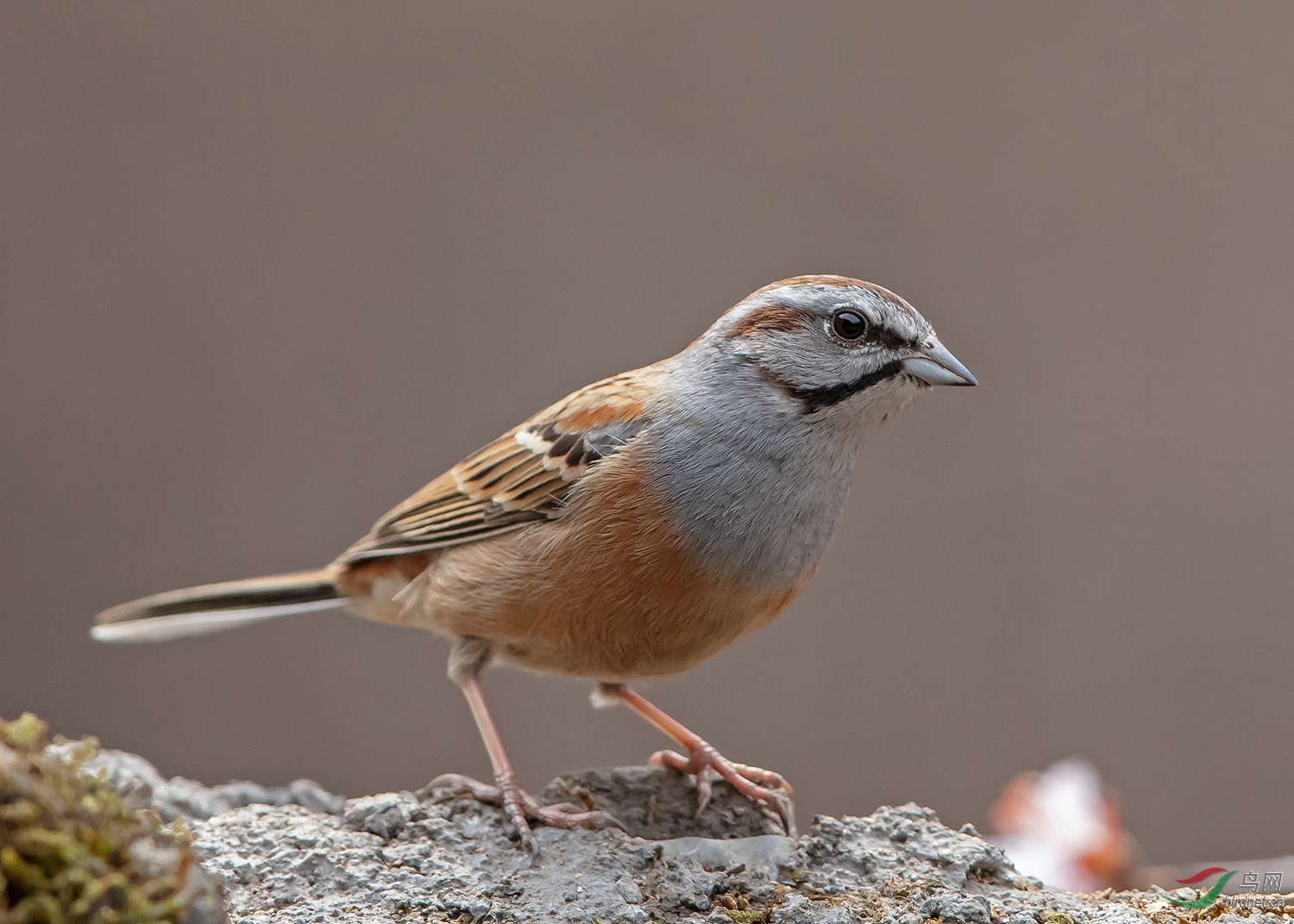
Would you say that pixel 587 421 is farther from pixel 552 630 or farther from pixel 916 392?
pixel 916 392

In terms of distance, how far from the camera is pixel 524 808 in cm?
283

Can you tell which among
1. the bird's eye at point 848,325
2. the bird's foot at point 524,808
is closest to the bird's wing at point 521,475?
the bird's eye at point 848,325

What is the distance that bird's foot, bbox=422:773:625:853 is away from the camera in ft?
9.05

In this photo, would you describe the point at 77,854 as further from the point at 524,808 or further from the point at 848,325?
the point at 848,325

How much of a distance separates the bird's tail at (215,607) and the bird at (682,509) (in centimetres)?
59

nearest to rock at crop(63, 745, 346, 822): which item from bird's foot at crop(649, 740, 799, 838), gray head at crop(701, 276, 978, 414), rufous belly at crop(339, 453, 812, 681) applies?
rufous belly at crop(339, 453, 812, 681)

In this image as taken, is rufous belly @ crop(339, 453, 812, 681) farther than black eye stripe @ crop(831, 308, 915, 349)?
No

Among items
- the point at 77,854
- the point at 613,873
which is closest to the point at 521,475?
the point at 613,873

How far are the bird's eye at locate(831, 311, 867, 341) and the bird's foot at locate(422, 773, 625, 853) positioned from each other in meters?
1.41

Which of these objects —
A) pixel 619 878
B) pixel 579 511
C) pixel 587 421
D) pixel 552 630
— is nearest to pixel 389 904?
pixel 619 878

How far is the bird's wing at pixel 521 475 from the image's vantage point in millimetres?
3088

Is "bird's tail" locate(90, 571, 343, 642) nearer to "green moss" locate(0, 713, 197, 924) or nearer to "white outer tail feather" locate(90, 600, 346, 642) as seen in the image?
"white outer tail feather" locate(90, 600, 346, 642)

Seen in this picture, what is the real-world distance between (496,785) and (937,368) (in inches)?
63.3

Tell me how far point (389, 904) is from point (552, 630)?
81 centimetres
